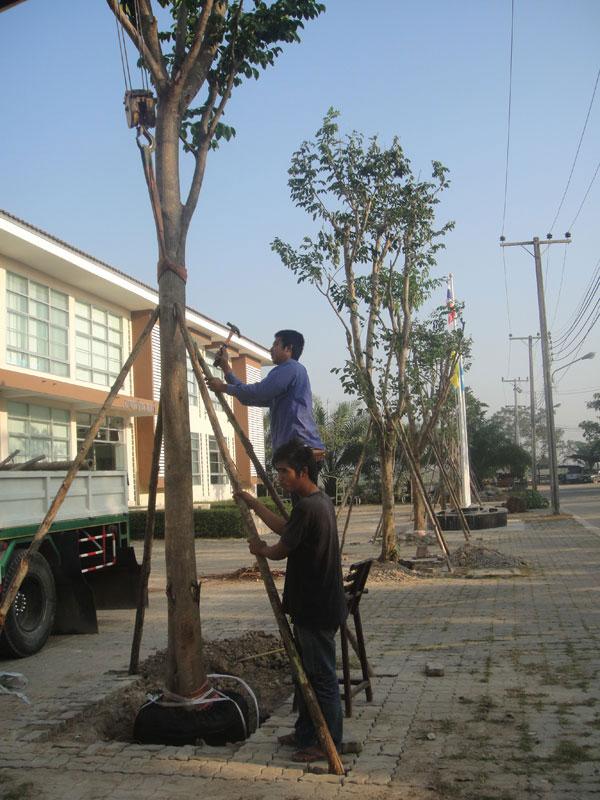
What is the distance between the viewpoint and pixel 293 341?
6.04 metres

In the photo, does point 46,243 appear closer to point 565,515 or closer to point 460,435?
point 460,435

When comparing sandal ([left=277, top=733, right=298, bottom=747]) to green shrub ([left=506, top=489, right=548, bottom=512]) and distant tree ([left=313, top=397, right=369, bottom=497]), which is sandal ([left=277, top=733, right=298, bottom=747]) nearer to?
green shrub ([left=506, top=489, right=548, bottom=512])

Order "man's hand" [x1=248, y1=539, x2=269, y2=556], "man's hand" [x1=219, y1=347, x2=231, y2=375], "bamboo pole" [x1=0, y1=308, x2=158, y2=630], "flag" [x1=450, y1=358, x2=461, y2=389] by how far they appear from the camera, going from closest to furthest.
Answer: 1. "man's hand" [x1=248, y1=539, x2=269, y2=556]
2. "bamboo pole" [x1=0, y1=308, x2=158, y2=630]
3. "man's hand" [x1=219, y1=347, x2=231, y2=375]
4. "flag" [x1=450, y1=358, x2=461, y2=389]

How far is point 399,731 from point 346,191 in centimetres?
1116

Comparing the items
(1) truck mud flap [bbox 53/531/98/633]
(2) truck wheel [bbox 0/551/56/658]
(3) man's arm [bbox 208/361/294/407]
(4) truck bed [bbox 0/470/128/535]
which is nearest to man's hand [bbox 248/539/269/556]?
(3) man's arm [bbox 208/361/294/407]

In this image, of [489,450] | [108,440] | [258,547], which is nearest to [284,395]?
[258,547]

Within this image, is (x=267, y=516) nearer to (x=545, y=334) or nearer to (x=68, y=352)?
(x=68, y=352)

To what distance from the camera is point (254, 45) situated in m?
6.69

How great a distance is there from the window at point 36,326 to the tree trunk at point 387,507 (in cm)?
1014

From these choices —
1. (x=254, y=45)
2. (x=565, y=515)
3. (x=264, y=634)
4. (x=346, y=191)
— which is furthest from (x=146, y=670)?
(x=565, y=515)

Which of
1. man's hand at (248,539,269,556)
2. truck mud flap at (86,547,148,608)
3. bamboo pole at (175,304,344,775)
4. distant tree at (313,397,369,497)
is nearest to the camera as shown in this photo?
bamboo pole at (175,304,344,775)

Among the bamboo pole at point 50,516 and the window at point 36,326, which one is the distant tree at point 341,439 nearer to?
the window at point 36,326

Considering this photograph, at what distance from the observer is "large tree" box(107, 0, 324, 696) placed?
18.4 feet

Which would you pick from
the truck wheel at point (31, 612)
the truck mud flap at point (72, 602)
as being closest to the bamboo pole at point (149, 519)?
the truck wheel at point (31, 612)
